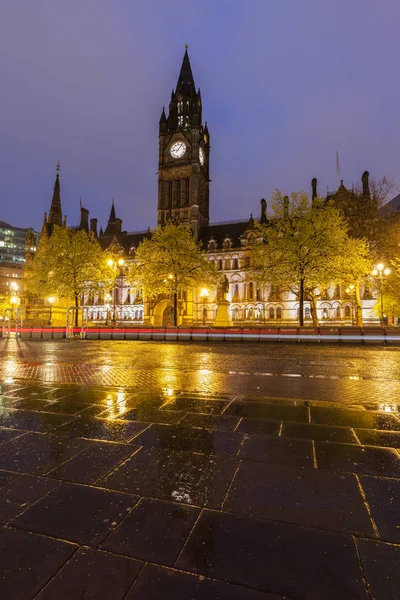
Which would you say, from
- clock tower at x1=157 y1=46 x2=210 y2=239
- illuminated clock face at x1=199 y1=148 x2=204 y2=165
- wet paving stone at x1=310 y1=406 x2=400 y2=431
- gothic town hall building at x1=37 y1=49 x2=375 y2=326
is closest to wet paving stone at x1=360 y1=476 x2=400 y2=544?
wet paving stone at x1=310 y1=406 x2=400 y2=431

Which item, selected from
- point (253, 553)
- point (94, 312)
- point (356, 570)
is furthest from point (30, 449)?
point (94, 312)

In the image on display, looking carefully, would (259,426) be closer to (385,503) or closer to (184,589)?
(385,503)

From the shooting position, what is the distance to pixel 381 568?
1.65m

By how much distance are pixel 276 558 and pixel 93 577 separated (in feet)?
3.14

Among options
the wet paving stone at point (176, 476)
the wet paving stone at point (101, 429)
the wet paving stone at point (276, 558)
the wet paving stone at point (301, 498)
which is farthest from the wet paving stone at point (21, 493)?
the wet paving stone at point (301, 498)

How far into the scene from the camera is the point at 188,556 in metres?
1.73

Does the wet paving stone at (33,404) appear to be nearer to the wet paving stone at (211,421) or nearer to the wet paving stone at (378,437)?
the wet paving stone at (211,421)

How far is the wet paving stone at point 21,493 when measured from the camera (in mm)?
2193

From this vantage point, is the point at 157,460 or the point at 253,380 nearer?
the point at 157,460

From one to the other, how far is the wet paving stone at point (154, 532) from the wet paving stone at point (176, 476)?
5.1 inches

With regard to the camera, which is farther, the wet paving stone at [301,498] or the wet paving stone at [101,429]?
the wet paving stone at [101,429]

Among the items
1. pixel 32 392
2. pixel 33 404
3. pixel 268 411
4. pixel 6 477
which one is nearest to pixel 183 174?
pixel 32 392

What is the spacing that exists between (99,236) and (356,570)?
95.4m

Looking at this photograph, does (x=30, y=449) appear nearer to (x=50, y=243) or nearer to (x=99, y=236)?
(x=50, y=243)
